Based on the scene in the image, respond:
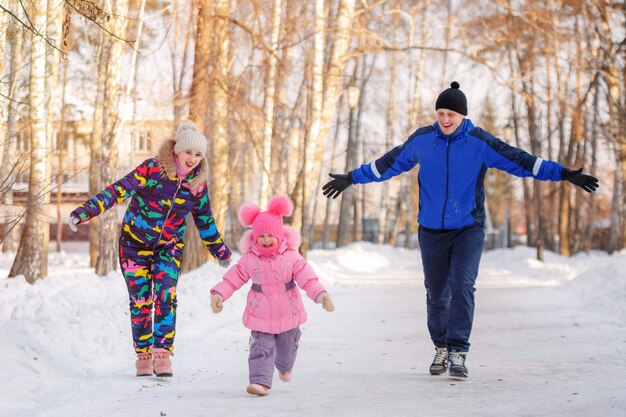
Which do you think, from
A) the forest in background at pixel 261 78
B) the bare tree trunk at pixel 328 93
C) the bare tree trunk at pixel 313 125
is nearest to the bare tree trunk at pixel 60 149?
the forest in background at pixel 261 78

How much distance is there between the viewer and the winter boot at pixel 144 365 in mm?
7145

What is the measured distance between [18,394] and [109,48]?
47.5 ft

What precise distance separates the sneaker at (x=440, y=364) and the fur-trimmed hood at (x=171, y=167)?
226 cm

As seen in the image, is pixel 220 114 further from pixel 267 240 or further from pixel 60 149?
pixel 267 240

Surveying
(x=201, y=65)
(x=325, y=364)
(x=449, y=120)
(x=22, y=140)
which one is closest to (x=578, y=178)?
(x=449, y=120)

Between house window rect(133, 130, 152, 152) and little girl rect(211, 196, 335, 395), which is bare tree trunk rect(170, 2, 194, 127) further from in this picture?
little girl rect(211, 196, 335, 395)

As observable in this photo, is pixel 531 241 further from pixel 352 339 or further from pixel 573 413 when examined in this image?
pixel 573 413

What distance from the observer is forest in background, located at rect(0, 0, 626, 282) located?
15.2m

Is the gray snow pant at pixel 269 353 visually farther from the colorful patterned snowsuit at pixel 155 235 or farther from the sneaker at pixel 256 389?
the colorful patterned snowsuit at pixel 155 235

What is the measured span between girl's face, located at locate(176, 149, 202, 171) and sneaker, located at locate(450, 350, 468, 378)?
7.96 ft

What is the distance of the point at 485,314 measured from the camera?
523 inches

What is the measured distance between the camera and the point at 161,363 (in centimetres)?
710

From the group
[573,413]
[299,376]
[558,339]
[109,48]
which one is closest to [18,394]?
[299,376]

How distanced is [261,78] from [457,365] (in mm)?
20716
